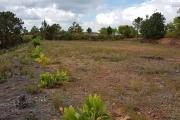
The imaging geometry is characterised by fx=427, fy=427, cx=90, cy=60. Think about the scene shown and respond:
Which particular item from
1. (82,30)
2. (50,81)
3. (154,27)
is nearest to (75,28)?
(82,30)

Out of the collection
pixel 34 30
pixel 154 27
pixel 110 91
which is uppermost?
pixel 154 27

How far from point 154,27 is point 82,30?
19684 millimetres

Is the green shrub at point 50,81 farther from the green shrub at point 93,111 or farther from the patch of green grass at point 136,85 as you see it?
the green shrub at point 93,111

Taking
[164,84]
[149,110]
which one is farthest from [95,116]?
[164,84]

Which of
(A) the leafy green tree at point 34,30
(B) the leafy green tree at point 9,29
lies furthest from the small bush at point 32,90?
(A) the leafy green tree at point 34,30

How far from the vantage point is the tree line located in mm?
42531

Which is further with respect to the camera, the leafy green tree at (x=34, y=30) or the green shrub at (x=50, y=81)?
the leafy green tree at (x=34, y=30)

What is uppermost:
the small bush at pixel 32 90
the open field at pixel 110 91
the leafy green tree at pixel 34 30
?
the leafy green tree at pixel 34 30

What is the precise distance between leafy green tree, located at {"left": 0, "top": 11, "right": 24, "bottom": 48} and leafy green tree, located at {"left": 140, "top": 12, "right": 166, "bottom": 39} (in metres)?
14.4

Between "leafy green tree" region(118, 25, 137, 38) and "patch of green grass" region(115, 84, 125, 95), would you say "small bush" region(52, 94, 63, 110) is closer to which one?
"patch of green grass" region(115, 84, 125, 95)

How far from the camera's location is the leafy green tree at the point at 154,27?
157 feet

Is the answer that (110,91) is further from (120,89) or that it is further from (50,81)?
(50,81)

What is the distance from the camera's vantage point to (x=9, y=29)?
140ft

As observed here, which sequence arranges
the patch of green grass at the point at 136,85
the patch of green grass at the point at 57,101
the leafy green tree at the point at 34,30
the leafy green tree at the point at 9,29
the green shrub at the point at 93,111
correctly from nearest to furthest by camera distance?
the green shrub at the point at 93,111
the patch of green grass at the point at 57,101
the patch of green grass at the point at 136,85
the leafy green tree at the point at 9,29
the leafy green tree at the point at 34,30
